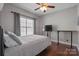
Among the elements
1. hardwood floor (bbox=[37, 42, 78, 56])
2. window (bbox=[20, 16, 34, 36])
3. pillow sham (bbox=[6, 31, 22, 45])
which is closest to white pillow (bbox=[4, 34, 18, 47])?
pillow sham (bbox=[6, 31, 22, 45])

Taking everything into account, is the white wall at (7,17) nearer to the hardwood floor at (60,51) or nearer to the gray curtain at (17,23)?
the gray curtain at (17,23)

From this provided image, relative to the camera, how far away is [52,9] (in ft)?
5.05

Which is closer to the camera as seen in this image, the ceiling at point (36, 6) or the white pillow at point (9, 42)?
the white pillow at point (9, 42)

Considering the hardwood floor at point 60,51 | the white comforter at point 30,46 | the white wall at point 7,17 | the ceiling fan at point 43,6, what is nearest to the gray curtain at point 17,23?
the white wall at point 7,17

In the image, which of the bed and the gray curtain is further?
the gray curtain

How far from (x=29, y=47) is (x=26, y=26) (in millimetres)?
378

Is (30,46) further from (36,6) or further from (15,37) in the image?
(36,6)

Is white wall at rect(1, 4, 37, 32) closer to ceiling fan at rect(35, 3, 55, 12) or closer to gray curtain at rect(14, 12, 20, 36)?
gray curtain at rect(14, 12, 20, 36)

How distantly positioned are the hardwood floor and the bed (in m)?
0.10

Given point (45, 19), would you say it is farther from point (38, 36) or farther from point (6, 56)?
point (6, 56)

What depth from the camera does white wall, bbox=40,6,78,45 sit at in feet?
4.87

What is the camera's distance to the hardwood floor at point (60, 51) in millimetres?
1503

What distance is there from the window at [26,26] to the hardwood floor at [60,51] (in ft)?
A: 1.44

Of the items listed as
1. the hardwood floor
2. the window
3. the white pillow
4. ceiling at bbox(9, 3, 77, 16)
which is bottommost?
the hardwood floor
